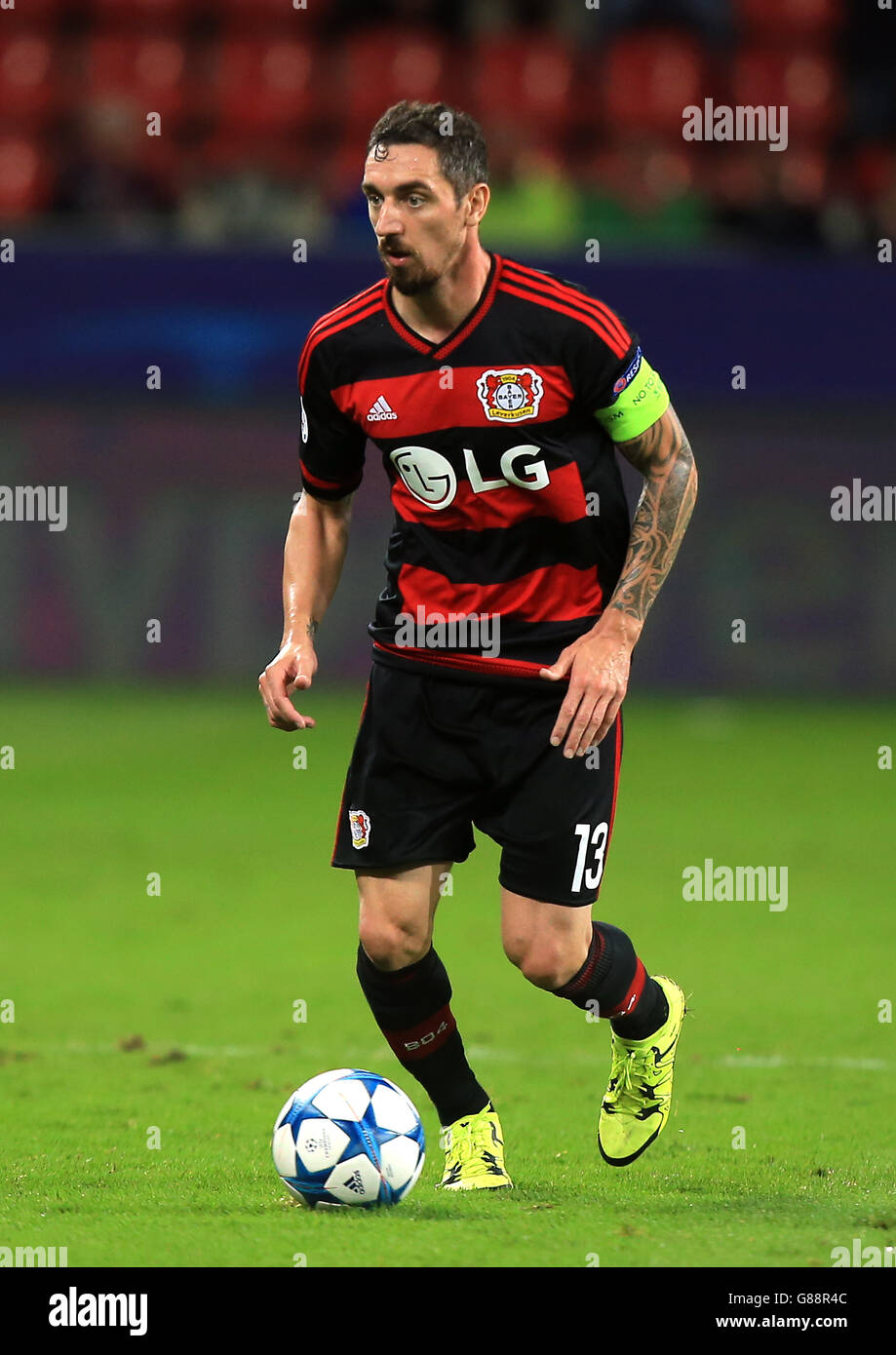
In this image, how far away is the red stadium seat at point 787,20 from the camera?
18750 mm

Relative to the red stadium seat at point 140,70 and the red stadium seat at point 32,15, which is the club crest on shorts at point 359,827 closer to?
the red stadium seat at point 140,70

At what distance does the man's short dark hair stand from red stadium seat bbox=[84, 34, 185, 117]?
14.2m

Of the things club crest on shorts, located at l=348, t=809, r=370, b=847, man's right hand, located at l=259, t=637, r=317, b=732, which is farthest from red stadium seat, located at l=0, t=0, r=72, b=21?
club crest on shorts, located at l=348, t=809, r=370, b=847

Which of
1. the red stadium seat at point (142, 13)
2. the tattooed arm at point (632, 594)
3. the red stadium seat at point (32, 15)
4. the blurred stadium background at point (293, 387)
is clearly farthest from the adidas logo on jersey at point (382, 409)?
the red stadium seat at point (32, 15)

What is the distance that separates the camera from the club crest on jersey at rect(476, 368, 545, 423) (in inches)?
189

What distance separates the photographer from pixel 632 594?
4.89 m

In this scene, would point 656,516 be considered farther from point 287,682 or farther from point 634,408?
point 287,682

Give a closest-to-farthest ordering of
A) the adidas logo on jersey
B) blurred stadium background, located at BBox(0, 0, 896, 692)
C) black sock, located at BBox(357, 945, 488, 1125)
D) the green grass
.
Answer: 1. the green grass
2. the adidas logo on jersey
3. black sock, located at BBox(357, 945, 488, 1125)
4. blurred stadium background, located at BBox(0, 0, 896, 692)

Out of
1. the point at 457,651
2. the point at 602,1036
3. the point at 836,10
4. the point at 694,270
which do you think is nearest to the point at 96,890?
A: the point at 602,1036

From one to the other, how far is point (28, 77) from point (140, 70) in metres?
1.02

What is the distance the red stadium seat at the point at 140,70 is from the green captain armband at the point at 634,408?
563 inches

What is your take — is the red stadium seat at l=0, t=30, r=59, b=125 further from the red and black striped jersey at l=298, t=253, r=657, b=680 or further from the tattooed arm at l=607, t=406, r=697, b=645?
the tattooed arm at l=607, t=406, r=697, b=645

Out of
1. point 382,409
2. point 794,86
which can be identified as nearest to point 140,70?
point 794,86

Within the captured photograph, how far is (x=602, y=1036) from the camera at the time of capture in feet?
23.1
